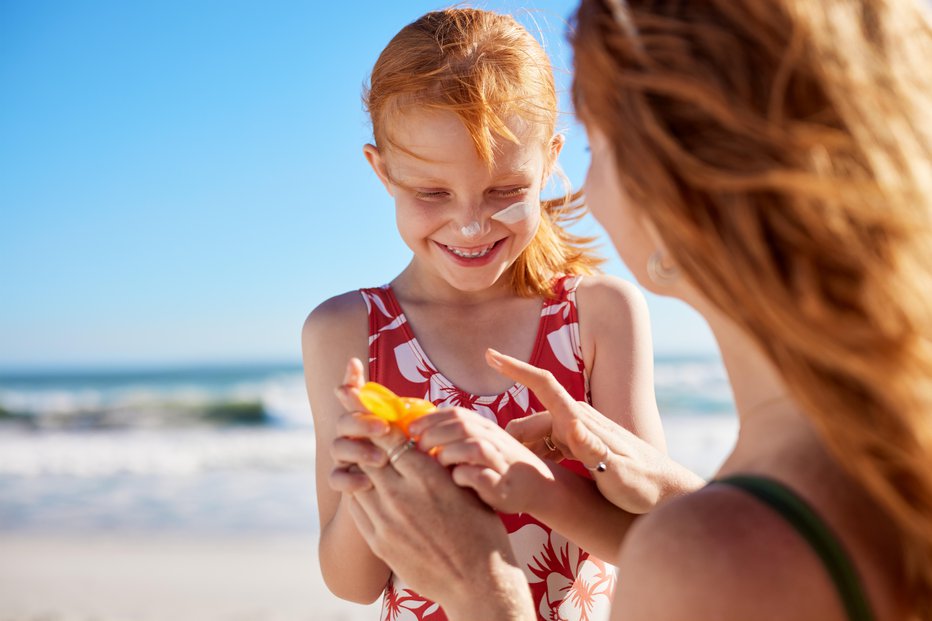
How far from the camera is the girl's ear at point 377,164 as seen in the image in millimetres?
2665

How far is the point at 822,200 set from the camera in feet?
3.82

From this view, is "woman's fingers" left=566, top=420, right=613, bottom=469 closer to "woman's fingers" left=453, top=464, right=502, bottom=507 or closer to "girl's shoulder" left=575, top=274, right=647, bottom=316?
"woman's fingers" left=453, top=464, right=502, bottom=507

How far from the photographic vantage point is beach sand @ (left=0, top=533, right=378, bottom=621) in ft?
21.4

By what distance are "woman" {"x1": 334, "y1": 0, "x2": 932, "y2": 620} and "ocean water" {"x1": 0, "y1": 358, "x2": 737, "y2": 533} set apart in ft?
24.9

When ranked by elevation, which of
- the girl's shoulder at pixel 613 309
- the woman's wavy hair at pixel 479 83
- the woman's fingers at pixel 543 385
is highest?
the woman's wavy hair at pixel 479 83

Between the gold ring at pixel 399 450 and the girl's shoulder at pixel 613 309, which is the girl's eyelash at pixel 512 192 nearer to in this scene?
the girl's shoulder at pixel 613 309

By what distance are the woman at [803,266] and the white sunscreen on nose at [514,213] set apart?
1.10 metres

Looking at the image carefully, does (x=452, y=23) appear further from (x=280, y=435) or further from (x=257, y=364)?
(x=257, y=364)

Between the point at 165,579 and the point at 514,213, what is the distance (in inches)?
235

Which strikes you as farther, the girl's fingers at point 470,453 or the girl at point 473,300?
the girl at point 473,300

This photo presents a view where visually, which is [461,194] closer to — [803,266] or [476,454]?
[476,454]

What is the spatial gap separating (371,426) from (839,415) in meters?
0.89

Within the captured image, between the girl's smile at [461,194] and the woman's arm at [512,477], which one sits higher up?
the girl's smile at [461,194]

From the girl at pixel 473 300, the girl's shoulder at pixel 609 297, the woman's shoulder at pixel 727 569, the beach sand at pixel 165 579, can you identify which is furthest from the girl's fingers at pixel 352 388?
the beach sand at pixel 165 579
